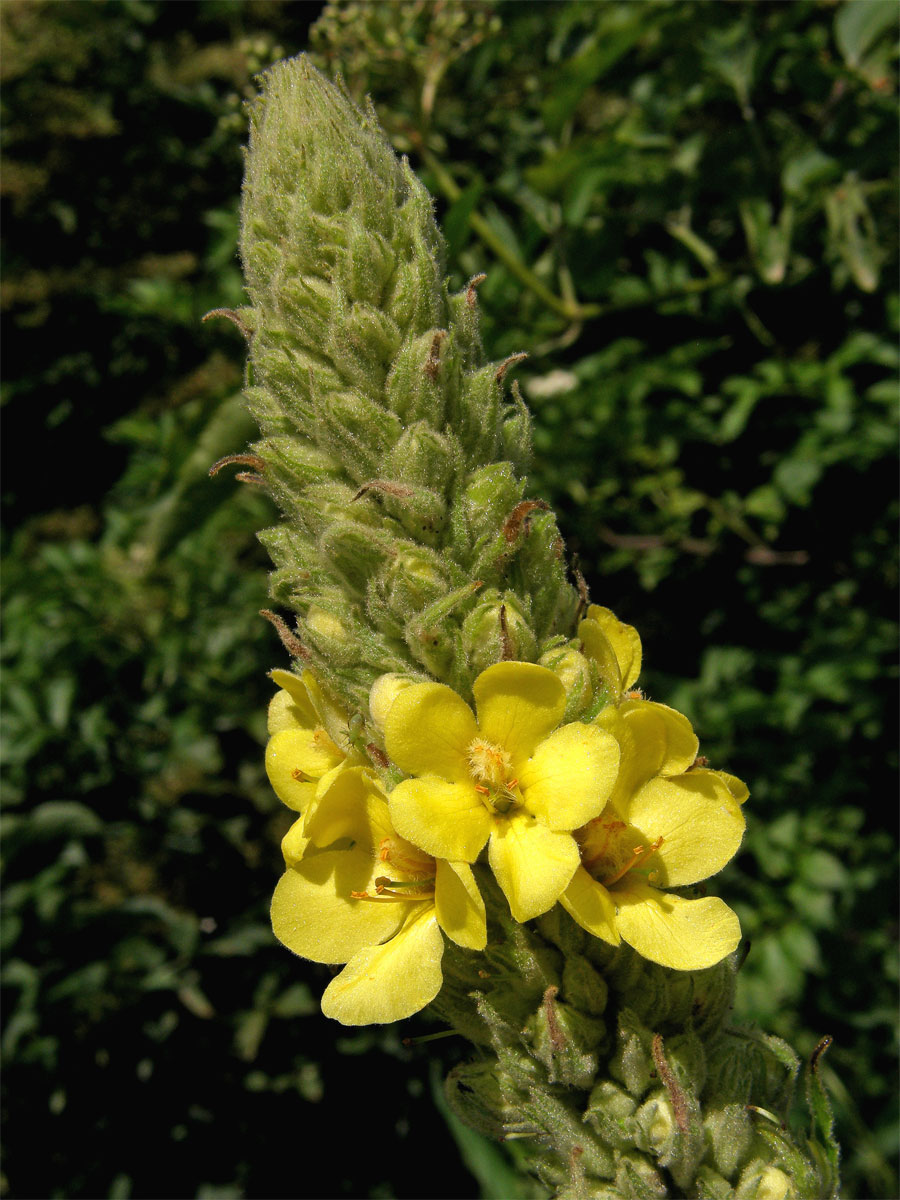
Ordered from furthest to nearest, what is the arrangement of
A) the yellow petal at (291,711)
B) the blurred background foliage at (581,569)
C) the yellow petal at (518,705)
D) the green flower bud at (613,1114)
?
the blurred background foliage at (581,569)
the yellow petal at (291,711)
the green flower bud at (613,1114)
the yellow petal at (518,705)

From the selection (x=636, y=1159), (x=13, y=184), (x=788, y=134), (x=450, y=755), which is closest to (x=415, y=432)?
(x=450, y=755)

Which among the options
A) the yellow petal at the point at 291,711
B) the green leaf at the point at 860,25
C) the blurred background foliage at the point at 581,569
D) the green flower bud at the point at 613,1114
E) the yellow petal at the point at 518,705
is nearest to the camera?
the yellow petal at the point at 518,705


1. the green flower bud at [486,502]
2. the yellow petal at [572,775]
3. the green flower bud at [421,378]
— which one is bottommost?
the yellow petal at [572,775]

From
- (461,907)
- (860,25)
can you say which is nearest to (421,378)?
(461,907)

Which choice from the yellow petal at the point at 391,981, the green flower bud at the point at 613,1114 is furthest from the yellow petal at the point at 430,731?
the green flower bud at the point at 613,1114

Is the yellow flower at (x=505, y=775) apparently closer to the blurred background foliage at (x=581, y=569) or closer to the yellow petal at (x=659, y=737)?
the yellow petal at (x=659, y=737)

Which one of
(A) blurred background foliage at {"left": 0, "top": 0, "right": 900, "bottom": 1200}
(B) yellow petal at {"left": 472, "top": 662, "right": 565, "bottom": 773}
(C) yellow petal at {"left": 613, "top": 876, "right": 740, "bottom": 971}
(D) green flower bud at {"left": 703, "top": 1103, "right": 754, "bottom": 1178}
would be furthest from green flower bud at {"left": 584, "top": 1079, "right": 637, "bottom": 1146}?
(A) blurred background foliage at {"left": 0, "top": 0, "right": 900, "bottom": 1200}

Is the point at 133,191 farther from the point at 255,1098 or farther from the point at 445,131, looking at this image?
the point at 255,1098

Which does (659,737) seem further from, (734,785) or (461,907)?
(461,907)
